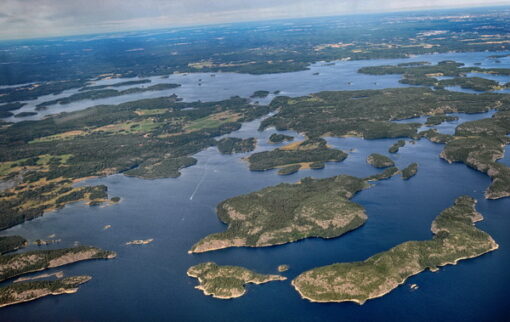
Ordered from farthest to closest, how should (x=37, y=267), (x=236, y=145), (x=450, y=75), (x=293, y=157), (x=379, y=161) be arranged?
(x=450, y=75) < (x=236, y=145) < (x=293, y=157) < (x=379, y=161) < (x=37, y=267)

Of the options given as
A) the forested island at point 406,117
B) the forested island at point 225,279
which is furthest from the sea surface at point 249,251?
the forested island at point 406,117

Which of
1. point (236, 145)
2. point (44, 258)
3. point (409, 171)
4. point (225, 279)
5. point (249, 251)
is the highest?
point (236, 145)

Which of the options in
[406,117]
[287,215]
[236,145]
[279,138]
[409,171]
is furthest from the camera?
[406,117]

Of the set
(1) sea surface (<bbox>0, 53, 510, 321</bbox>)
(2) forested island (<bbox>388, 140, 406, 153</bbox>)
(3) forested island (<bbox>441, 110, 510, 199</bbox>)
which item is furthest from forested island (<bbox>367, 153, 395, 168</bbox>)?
(3) forested island (<bbox>441, 110, 510, 199</bbox>)

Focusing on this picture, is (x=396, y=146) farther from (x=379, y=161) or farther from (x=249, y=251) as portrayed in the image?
(x=249, y=251)

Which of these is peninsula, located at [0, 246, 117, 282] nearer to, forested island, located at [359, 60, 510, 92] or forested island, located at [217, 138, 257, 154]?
forested island, located at [217, 138, 257, 154]

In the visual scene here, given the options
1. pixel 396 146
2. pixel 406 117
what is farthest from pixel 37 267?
pixel 406 117

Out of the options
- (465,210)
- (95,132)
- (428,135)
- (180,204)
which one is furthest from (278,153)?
(95,132)
